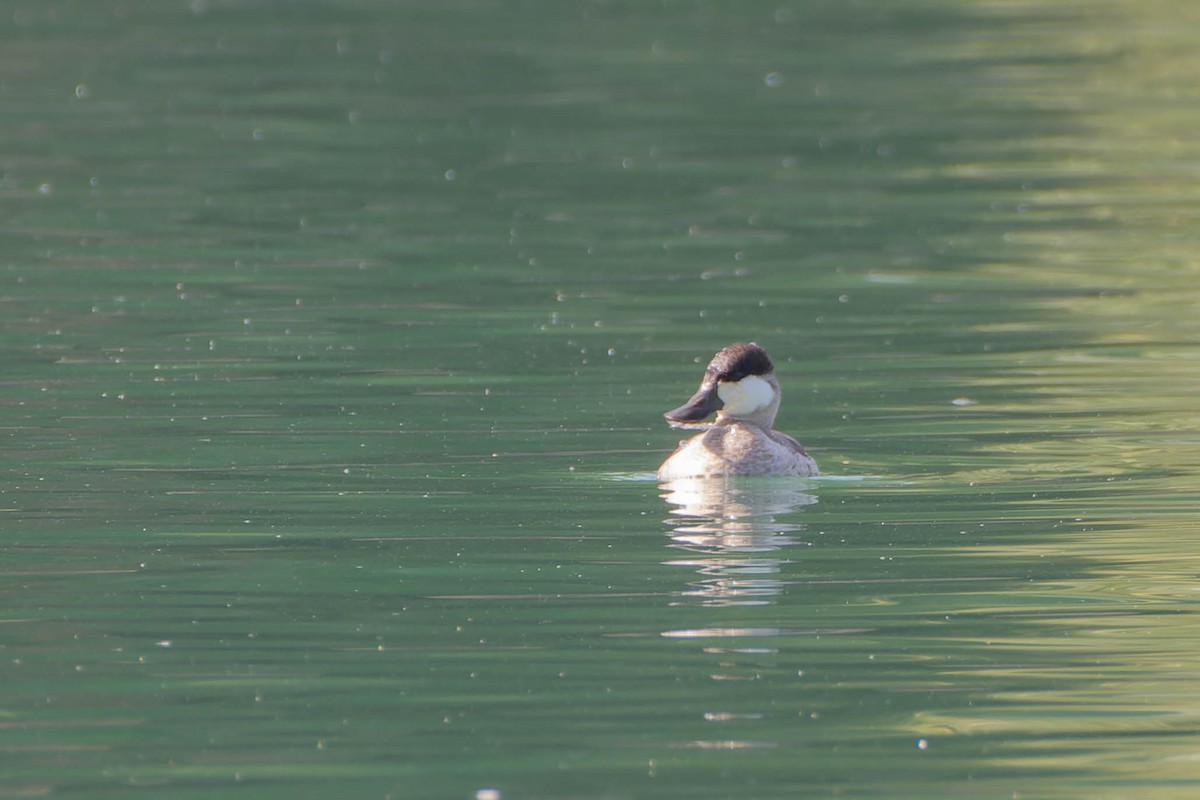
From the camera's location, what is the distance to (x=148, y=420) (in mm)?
13000

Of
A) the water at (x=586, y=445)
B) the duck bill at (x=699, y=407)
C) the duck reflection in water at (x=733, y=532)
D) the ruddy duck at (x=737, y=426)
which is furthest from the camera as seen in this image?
the duck bill at (x=699, y=407)

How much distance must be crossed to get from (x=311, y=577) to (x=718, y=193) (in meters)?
13.1

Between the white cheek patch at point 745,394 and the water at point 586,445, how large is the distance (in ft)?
1.65

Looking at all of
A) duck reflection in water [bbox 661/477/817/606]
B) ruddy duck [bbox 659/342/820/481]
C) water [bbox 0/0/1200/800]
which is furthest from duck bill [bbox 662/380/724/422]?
duck reflection in water [bbox 661/477/817/606]

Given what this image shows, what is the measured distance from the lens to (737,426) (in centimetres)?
1245

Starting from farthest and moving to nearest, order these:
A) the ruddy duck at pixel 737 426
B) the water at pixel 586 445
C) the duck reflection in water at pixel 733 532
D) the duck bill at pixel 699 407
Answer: the duck bill at pixel 699 407, the ruddy duck at pixel 737 426, the duck reflection in water at pixel 733 532, the water at pixel 586 445

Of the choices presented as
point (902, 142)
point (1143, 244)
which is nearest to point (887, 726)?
point (1143, 244)

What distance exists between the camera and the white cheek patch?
12453 mm

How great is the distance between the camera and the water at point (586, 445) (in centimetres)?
760

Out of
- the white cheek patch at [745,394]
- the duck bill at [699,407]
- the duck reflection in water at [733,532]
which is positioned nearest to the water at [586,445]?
the duck reflection in water at [733,532]

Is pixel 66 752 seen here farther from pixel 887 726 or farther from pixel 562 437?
pixel 562 437

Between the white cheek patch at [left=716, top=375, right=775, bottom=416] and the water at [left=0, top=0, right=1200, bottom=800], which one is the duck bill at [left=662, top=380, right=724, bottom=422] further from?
the water at [left=0, top=0, right=1200, bottom=800]

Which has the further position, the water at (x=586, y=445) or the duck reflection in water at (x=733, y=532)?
the duck reflection in water at (x=733, y=532)

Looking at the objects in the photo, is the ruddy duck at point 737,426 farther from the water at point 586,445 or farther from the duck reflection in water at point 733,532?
the water at point 586,445
